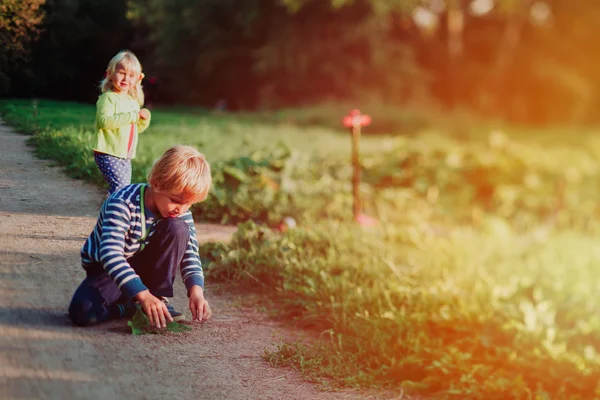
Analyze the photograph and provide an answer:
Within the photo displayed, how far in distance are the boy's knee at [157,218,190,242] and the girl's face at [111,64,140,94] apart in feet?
1.18

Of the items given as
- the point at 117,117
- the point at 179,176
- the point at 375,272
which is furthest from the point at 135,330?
the point at 375,272

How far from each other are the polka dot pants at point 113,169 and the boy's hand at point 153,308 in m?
0.29

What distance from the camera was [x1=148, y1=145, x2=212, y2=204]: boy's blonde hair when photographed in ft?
6.13

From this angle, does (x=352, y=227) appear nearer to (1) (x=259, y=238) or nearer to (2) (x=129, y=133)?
(1) (x=259, y=238)

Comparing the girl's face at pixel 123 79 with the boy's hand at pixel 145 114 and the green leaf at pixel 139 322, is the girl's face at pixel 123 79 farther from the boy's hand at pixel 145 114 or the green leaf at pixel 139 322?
the green leaf at pixel 139 322

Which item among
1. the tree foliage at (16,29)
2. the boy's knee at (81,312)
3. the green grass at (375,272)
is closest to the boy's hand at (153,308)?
the boy's knee at (81,312)

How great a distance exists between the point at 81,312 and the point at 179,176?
409 millimetres

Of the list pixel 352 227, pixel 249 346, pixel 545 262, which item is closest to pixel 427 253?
pixel 352 227

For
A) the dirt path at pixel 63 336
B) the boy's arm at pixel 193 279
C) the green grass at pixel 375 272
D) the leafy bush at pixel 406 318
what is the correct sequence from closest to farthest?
the dirt path at pixel 63 336, the boy's arm at pixel 193 279, the green grass at pixel 375 272, the leafy bush at pixel 406 318

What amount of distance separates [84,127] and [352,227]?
12.5 feet

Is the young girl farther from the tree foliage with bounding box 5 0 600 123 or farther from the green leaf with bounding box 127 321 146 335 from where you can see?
the green leaf with bounding box 127 321 146 335

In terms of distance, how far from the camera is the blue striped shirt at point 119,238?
6.05ft

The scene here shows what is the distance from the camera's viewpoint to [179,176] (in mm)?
1857

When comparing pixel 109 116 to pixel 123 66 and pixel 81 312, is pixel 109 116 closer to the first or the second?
pixel 123 66
